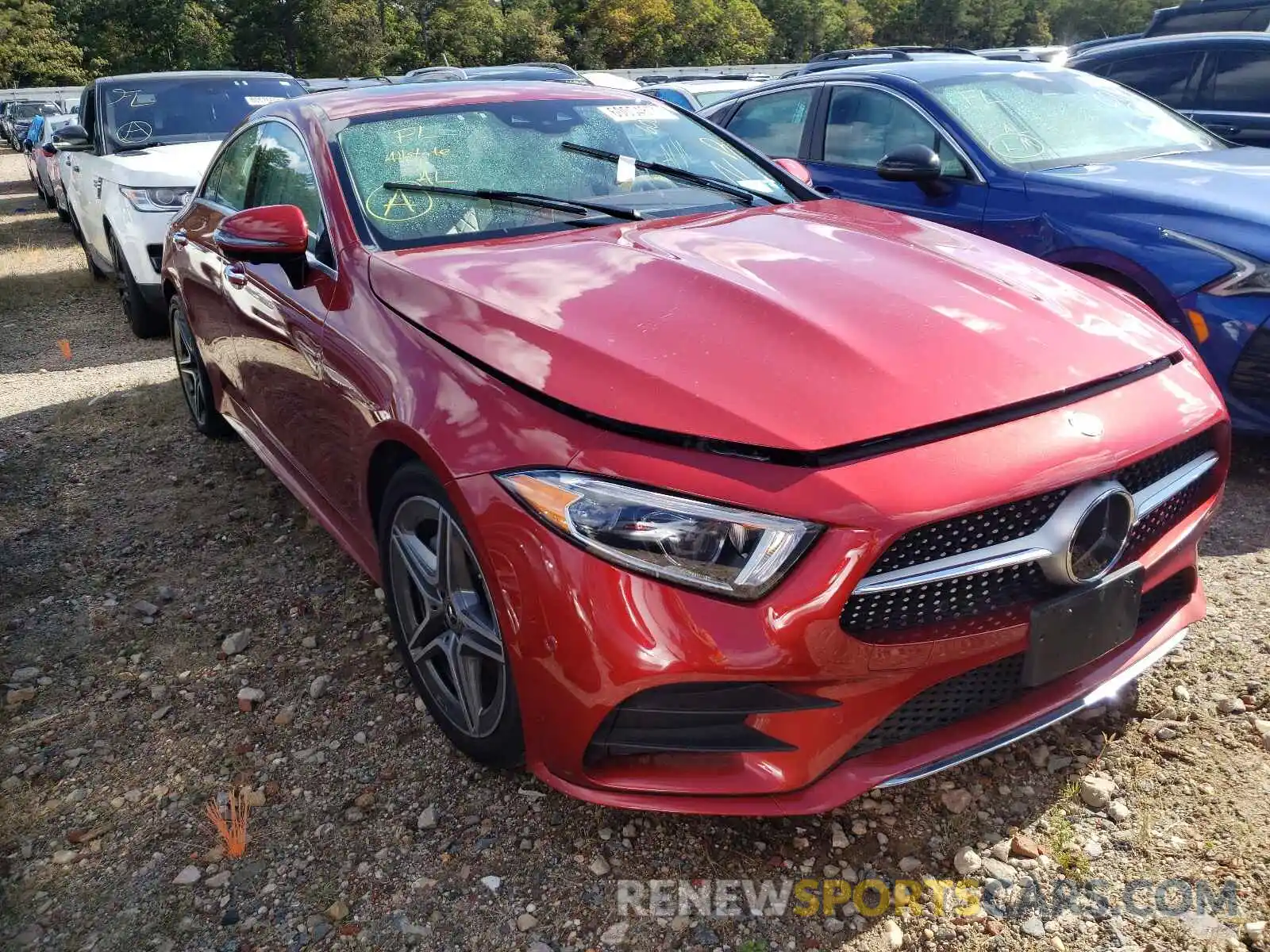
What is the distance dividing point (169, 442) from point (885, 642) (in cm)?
408

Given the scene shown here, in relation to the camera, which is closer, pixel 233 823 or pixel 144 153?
pixel 233 823

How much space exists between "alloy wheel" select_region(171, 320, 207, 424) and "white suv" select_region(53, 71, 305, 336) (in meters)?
1.77

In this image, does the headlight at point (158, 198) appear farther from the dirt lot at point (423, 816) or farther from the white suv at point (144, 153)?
the dirt lot at point (423, 816)

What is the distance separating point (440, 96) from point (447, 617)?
1782mm

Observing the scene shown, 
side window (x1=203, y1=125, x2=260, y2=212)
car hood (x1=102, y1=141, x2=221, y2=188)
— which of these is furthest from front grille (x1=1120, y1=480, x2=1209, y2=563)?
car hood (x1=102, y1=141, x2=221, y2=188)

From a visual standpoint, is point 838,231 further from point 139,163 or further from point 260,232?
point 139,163

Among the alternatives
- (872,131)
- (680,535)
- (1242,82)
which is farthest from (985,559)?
(1242,82)

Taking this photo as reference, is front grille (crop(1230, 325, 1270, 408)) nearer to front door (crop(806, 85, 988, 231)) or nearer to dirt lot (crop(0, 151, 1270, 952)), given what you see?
dirt lot (crop(0, 151, 1270, 952))

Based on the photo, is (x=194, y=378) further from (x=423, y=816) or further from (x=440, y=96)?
(x=423, y=816)

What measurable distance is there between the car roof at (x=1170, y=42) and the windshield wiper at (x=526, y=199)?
5191 mm

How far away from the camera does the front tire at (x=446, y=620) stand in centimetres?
207

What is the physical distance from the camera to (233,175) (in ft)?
12.6

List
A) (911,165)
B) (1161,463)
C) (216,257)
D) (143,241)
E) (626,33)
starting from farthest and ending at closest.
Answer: (626,33), (143,241), (911,165), (216,257), (1161,463)

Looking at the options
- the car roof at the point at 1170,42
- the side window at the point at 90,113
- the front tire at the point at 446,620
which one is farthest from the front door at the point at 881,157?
the side window at the point at 90,113
